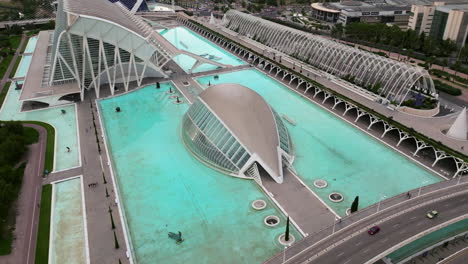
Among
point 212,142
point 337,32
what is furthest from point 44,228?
point 337,32

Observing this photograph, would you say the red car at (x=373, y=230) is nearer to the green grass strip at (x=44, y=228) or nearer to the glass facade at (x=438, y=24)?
the green grass strip at (x=44, y=228)

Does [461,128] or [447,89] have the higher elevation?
[461,128]

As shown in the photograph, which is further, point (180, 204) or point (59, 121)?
point (59, 121)

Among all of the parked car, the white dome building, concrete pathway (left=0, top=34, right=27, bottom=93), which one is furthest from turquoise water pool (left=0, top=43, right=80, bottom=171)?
the parked car

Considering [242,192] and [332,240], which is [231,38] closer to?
[242,192]

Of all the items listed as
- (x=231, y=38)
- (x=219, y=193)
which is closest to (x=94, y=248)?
(x=219, y=193)

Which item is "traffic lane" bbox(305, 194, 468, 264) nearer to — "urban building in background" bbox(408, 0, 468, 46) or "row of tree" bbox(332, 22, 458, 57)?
"row of tree" bbox(332, 22, 458, 57)

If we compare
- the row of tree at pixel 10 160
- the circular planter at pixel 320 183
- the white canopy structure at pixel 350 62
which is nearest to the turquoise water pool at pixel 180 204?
the circular planter at pixel 320 183

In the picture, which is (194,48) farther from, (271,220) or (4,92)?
(271,220)
